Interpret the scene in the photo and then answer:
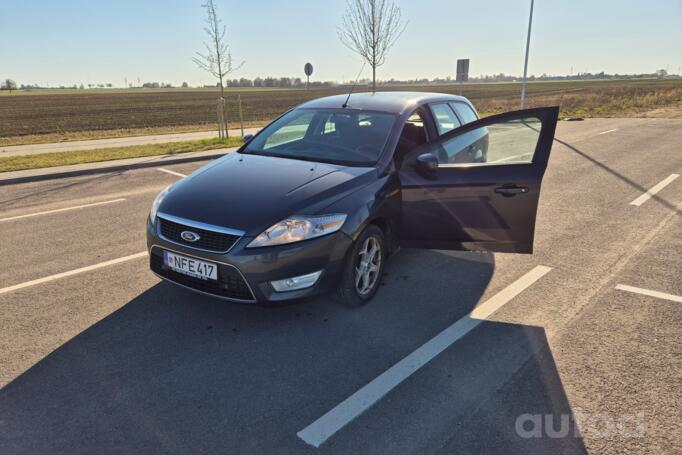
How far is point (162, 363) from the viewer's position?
119 inches

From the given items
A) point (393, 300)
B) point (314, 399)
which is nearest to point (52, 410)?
point (314, 399)

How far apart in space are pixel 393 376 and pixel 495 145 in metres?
2.44

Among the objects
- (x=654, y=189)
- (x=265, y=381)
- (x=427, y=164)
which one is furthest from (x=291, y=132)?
(x=654, y=189)

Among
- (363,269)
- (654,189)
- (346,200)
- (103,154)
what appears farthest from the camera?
(103,154)

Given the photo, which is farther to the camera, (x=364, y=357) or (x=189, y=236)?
(x=189, y=236)

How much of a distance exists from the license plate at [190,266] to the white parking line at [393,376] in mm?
1268

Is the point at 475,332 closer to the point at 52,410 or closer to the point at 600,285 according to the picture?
the point at 600,285

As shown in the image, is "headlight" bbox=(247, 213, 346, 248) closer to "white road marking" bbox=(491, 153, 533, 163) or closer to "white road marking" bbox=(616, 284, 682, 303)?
"white road marking" bbox=(491, 153, 533, 163)

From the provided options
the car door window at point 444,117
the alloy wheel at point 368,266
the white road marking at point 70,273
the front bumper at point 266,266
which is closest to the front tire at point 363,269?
the alloy wheel at point 368,266

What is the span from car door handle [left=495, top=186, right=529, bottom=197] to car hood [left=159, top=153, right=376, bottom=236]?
108cm

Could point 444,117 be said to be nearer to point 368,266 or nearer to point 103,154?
point 368,266

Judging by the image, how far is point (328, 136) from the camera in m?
4.52

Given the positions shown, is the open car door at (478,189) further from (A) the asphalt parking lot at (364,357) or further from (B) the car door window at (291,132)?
(B) the car door window at (291,132)

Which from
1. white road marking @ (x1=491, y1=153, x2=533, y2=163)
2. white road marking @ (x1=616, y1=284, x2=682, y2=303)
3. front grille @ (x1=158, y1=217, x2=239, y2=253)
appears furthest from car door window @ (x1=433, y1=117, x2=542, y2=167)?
front grille @ (x1=158, y1=217, x2=239, y2=253)
